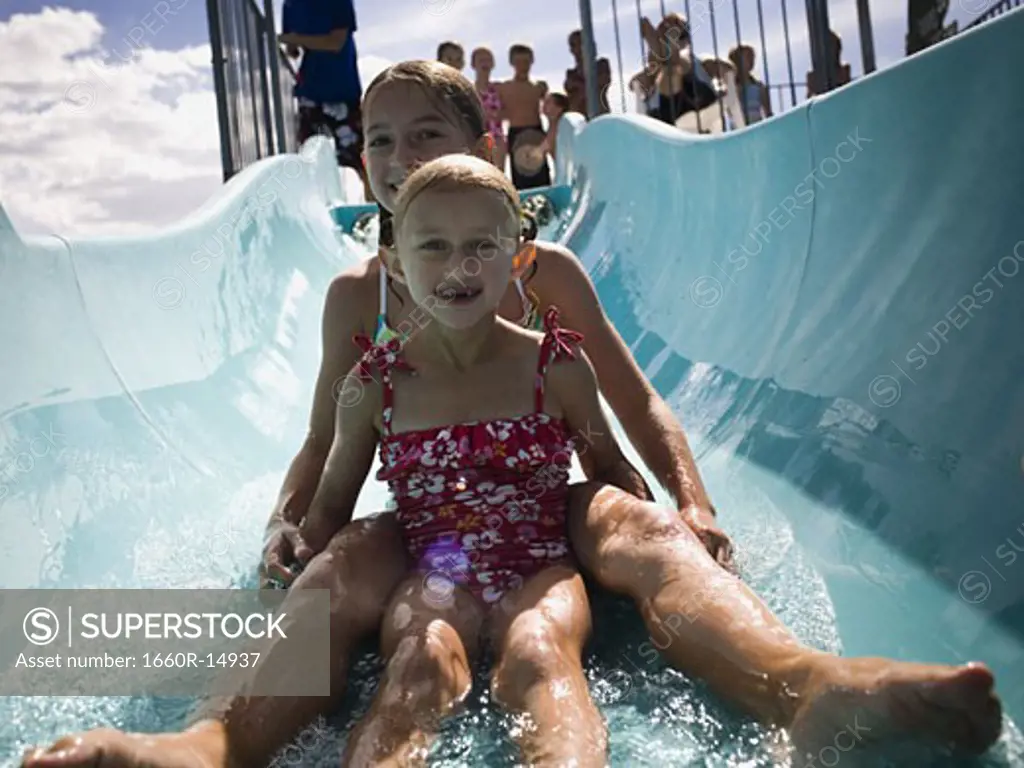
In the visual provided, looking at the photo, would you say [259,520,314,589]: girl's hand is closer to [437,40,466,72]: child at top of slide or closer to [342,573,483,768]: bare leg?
[342,573,483,768]: bare leg

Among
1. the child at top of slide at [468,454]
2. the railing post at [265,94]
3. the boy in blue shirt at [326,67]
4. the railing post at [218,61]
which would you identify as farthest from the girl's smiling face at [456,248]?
the railing post at [265,94]

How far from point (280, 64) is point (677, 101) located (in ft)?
8.49

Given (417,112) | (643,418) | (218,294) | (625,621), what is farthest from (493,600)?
(218,294)

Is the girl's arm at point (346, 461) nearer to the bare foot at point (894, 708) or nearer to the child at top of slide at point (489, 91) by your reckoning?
the bare foot at point (894, 708)

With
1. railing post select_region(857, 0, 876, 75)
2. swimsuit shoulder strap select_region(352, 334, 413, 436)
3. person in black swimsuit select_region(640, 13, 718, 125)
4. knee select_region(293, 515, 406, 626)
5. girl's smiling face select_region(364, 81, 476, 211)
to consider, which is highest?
person in black swimsuit select_region(640, 13, 718, 125)

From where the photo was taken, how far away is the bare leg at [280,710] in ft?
2.61

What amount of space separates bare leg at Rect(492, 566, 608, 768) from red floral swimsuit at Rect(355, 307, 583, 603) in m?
0.08

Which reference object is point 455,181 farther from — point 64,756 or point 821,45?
point 821,45

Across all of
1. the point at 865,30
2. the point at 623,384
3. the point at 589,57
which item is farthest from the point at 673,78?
the point at 623,384

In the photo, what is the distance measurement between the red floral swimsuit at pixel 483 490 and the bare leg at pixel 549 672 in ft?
0.26

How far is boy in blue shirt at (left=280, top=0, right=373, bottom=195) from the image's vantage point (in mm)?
5441

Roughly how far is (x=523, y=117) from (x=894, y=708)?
6507 mm

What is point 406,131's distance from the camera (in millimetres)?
1593

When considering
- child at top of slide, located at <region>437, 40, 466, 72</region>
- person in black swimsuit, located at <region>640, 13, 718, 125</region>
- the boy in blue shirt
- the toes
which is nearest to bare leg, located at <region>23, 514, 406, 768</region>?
the toes
